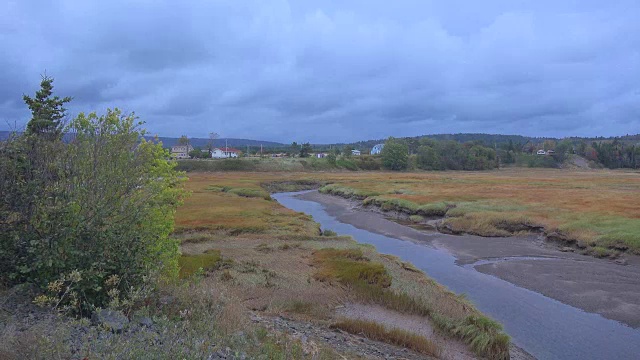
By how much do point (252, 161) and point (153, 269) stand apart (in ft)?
464

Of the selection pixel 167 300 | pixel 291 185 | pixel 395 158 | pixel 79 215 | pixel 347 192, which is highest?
pixel 79 215

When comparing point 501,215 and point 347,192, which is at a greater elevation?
point 501,215

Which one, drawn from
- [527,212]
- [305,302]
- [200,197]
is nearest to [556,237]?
[527,212]

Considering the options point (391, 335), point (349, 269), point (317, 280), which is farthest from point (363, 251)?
point (391, 335)

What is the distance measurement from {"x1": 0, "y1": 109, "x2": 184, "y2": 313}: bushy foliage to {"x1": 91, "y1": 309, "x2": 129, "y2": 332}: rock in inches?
13.2

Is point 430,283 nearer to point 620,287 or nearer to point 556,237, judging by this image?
point 620,287

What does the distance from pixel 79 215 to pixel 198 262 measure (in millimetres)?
13494

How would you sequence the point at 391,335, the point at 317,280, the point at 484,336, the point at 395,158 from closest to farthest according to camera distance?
the point at 391,335 < the point at 484,336 < the point at 317,280 < the point at 395,158

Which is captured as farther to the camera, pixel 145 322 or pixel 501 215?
pixel 501 215

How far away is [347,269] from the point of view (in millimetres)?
23641

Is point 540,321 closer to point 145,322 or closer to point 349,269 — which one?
point 349,269

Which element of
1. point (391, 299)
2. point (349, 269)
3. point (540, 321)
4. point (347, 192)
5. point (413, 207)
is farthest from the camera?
point (347, 192)

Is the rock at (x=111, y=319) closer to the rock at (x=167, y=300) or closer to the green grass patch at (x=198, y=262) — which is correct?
the rock at (x=167, y=300)

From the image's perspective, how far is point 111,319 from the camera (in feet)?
A: 29.7
